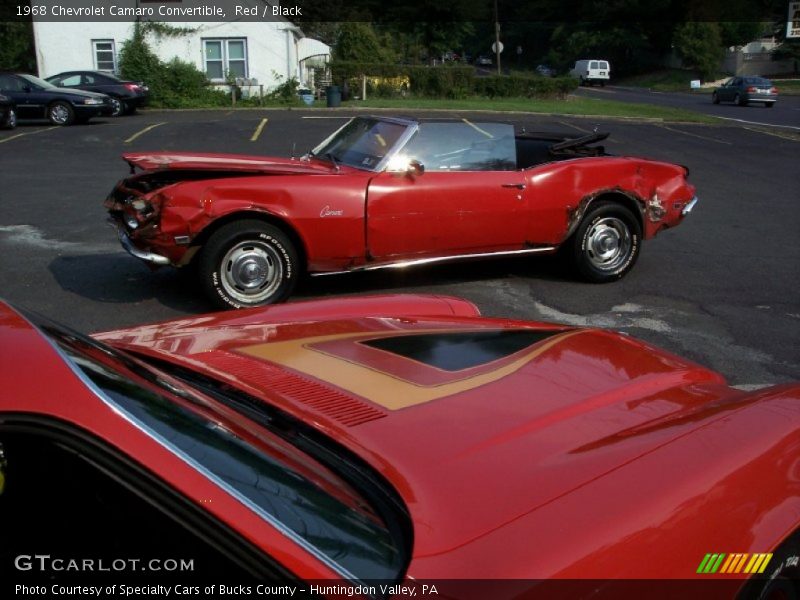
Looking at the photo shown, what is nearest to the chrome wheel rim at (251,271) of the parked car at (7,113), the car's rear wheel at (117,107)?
the parked car at (7,113)

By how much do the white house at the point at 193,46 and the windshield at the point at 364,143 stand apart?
1021 inches

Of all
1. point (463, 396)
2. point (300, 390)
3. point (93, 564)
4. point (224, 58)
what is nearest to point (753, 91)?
point (224, 58)

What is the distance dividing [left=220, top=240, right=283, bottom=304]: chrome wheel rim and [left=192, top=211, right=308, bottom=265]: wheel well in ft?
0.60

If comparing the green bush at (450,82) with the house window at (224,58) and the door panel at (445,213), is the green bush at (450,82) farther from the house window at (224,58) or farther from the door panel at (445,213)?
the door panel at (445,213)

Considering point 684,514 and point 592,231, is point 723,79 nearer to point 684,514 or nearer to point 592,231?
point 592,231

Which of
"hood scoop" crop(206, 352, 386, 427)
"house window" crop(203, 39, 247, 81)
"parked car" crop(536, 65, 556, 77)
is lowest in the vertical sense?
"hood scoop" crop(206, 352, 386, 427)

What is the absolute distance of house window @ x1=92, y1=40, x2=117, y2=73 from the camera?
31.4 metres

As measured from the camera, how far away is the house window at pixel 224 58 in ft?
104

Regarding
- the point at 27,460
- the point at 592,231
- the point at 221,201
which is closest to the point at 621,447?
the point at 27,460

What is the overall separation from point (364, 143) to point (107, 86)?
877 inches

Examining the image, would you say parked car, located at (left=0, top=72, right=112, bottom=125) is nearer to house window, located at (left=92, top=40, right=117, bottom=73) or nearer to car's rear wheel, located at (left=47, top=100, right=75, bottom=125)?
car's rear wheel, located at (left=47, top=100, right=75, bottom=125)

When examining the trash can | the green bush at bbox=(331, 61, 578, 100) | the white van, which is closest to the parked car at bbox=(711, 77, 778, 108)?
the green bush at bbox=(331, 61, 578, 100)

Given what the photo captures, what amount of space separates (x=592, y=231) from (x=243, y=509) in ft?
20.4

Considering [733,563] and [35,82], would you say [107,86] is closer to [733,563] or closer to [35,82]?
[35,82]
